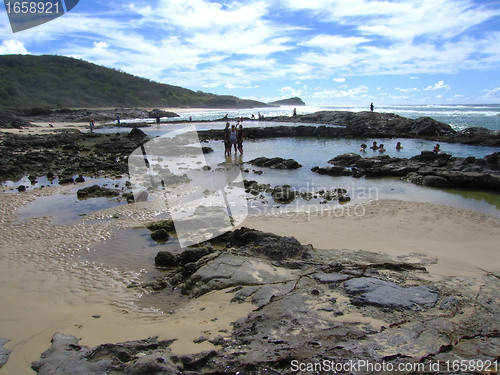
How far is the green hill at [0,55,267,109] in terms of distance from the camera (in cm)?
7451

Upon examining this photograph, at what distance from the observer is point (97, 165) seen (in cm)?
1739

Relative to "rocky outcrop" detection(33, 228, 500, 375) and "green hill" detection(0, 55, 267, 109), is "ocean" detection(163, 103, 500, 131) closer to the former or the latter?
"green hill" detection(0, 55, 267, 109)

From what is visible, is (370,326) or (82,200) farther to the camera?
(82,200)

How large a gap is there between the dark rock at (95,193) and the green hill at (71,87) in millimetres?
62050

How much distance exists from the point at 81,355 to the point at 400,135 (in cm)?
3718

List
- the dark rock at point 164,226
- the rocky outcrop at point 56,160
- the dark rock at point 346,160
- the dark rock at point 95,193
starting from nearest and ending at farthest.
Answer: the dark rock at point 164,226
the dark rock at point 95,193
the rocky outcrop at point 56,160
the dark rock at point 346,160

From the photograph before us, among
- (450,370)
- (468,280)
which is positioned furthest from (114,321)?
(468,280)

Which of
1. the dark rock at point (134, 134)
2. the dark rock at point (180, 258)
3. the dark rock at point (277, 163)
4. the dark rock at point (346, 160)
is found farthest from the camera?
the dark rock at point (134, 134)

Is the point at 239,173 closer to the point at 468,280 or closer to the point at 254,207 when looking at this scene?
the point at 254,207

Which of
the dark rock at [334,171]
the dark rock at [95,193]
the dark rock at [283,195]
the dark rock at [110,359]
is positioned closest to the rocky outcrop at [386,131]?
the dark rock at [334,171]

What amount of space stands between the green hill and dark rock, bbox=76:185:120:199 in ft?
204

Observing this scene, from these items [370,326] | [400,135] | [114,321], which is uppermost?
[400,135]

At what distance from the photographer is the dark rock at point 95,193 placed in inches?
462

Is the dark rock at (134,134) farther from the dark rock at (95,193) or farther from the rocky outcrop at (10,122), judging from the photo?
the dark rock at (95,193)
